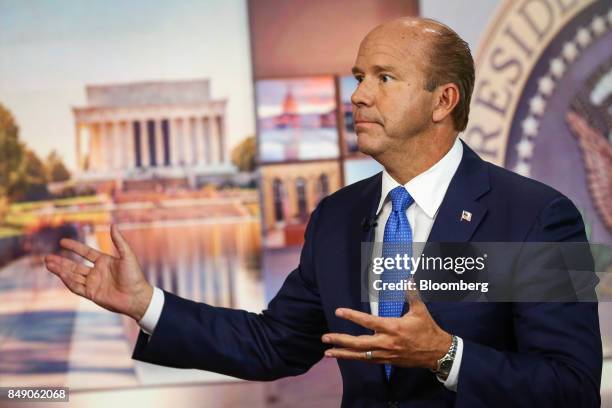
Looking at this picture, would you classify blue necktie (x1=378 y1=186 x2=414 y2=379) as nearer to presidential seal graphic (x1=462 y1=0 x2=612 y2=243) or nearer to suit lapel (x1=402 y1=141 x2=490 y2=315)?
suit lapel (x1=402 y1=141 x2=490 y2=315)

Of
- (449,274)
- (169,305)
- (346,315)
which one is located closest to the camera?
(346,315)

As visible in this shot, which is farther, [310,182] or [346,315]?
[310,182]

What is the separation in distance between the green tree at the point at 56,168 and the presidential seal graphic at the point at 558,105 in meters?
1.81

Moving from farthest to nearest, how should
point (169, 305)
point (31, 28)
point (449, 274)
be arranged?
point (31, 28) < point (169, 305) < point (449, 274)

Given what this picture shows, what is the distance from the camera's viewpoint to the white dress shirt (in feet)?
5.96

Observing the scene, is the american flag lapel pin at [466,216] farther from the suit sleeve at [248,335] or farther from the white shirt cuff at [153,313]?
the white shirt cuff at [153,313]

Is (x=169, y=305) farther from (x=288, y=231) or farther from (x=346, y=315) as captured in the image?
(x=288, y=231)

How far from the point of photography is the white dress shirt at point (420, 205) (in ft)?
5.96

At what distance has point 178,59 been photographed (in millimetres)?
3959

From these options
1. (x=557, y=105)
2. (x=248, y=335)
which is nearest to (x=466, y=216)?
(x=248, y=335)

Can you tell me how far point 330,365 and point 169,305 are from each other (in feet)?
7.37

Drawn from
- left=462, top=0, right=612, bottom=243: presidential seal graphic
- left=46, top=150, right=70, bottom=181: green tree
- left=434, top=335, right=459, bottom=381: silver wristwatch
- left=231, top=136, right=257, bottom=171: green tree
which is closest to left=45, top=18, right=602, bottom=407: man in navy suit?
left=434, top=335, right=459, bottom=381: silver wristwatch

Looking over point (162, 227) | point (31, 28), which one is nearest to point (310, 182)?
point (162, 227)

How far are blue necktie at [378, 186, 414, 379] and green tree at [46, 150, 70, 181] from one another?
250cm
